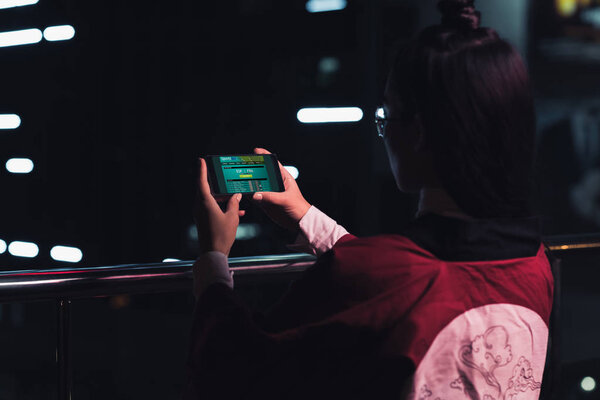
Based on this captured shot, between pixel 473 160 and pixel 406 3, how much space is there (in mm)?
2549

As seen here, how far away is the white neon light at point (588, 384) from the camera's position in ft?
8.00

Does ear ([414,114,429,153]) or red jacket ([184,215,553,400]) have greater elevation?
ear ([414,114,429,153])

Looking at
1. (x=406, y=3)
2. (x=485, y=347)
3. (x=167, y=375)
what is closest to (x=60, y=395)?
(x=485, y=347)

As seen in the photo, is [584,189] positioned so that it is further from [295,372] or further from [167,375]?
[295,372]

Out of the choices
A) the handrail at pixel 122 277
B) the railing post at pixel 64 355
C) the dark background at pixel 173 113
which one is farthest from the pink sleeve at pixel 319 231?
the dark background at pixel 173 113

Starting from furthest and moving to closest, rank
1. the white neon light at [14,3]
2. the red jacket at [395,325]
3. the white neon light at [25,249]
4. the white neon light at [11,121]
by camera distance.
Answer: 1. the white neon light at [25,249]
2. the white neon light at [11,121]
3. the white neon light at [14,3]
4. the red jacket at [395,325]

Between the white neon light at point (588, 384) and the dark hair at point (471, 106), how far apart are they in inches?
60.9

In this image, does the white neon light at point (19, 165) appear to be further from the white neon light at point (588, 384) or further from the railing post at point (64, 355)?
the white neon light at point (588, 384)

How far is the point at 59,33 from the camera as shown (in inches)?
126

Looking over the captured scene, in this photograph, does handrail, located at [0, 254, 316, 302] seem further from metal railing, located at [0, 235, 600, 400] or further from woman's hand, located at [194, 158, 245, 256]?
woman's hand, located at [194, 158, 245, 256]

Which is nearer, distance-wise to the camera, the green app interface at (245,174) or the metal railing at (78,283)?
the green app interface at (245,174)

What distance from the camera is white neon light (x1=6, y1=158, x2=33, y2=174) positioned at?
11.3 ft

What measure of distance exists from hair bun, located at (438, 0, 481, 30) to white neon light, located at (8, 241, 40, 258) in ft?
9.31

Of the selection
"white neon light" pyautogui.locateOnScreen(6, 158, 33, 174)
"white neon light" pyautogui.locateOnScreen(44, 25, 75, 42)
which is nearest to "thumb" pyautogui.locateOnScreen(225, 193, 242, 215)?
"white neon light" pyautogui.locateOnScreen(44, 25, 75, 42)
